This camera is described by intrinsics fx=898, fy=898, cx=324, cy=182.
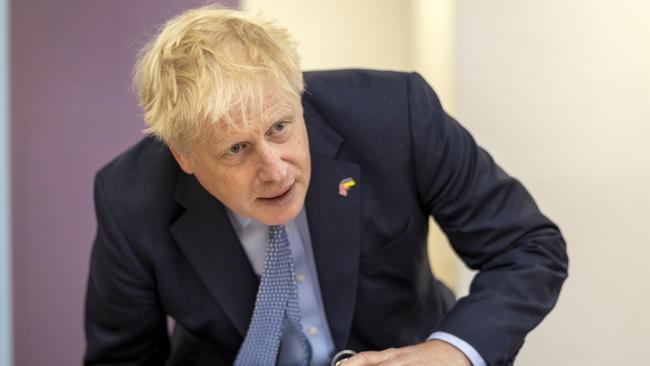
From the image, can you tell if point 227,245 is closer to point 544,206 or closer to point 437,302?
point 437,302

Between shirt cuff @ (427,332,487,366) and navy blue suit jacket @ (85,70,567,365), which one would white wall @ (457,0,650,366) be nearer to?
navy blue suit jacket @ (85,70,567,365)

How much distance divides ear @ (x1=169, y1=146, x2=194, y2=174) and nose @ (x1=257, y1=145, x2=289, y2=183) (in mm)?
171

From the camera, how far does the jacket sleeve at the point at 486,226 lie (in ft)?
5.28

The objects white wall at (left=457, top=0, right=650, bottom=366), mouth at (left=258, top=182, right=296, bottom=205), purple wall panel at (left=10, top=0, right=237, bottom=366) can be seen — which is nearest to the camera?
mouth at (left=258, top=182, right=296, bottom=205)

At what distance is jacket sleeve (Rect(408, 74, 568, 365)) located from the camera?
161 cm

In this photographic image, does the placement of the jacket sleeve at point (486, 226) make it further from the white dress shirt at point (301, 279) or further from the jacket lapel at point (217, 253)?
the jacket lapel at point (217, 253)

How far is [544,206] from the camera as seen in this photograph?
7.32 ft

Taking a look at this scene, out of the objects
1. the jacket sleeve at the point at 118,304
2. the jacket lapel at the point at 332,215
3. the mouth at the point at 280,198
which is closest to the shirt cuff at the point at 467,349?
the jacket lapel at the point at 332,215

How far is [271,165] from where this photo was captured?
4.94 feet

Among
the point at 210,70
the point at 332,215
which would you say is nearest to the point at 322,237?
the point at 332,215

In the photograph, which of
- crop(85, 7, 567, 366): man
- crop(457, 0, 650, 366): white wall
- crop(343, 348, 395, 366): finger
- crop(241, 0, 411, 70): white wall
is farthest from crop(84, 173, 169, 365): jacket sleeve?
crop(241, 0, 411, 70): white wall

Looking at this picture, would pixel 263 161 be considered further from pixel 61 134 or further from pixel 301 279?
pixel 61 134

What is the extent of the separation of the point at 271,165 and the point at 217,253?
13.2 inches

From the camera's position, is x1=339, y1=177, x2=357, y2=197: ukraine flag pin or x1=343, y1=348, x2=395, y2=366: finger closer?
x1=343, y1=348, x2=395, y2=366: finger
